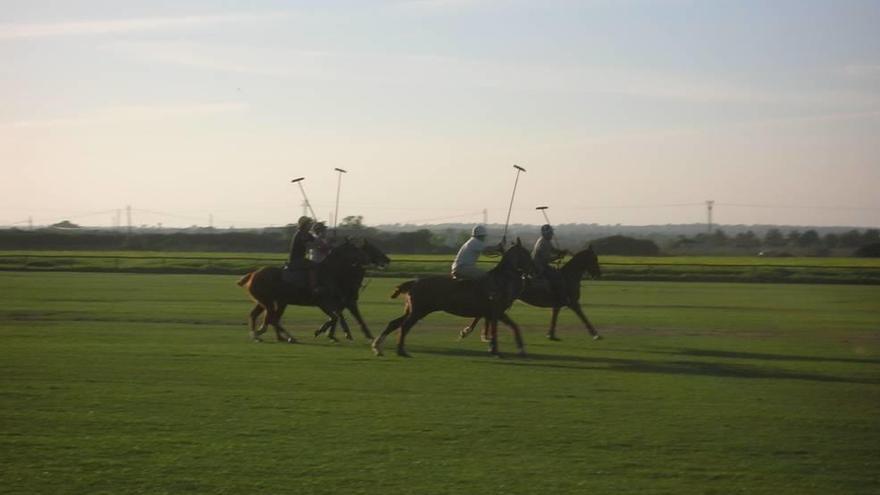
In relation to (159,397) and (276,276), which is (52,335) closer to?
(276,276)

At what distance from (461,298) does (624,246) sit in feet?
240

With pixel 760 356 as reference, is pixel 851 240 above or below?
above

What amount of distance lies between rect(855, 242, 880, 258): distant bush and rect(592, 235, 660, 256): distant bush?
16685 millimetres

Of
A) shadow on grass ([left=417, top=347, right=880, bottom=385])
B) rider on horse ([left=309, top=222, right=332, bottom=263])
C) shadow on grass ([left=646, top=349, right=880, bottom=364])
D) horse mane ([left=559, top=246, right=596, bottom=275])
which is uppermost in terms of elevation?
rider on horse ([left=309, top=222, right=332, bottom=263])

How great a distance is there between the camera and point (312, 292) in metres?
20.9

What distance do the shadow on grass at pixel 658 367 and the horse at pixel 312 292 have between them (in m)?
2.79

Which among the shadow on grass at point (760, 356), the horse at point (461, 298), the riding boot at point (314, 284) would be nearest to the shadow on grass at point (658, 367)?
the horse at point (461, 298)

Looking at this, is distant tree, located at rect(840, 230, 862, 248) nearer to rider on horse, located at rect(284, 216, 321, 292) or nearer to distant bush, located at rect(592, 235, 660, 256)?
distant bush, located at rect(592, 235, 660, 256)

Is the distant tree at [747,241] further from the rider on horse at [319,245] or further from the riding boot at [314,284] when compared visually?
the riding boot at [314,284]

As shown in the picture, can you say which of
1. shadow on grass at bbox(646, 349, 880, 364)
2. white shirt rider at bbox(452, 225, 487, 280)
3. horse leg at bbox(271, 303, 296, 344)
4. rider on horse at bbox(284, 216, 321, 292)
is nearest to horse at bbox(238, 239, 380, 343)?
horse leg at bbox(271, 303, 296, 344)

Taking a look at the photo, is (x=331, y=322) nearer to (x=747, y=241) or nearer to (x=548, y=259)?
(x=548, y=259)

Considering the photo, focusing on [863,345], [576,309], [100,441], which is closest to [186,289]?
[576,309]

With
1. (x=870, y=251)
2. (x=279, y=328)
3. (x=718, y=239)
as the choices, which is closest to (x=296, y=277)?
(x=279, y=328)

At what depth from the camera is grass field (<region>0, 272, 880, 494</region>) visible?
923cm
